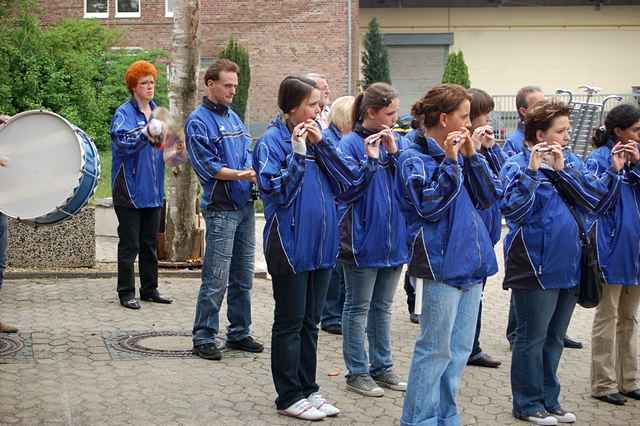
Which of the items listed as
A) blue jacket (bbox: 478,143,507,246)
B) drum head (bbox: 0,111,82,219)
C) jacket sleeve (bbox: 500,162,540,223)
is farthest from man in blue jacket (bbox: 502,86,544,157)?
Answer: drum head (bbox: 0,111,82,219)

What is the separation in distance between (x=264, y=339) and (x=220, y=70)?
7.26ft

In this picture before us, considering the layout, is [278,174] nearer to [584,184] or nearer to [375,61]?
[584,184]

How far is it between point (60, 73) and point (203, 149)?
2133 centimetres

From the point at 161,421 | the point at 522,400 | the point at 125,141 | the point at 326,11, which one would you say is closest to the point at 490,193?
the point at 522,400

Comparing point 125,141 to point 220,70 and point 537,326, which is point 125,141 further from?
point 537,326

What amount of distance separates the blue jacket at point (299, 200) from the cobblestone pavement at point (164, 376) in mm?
1016

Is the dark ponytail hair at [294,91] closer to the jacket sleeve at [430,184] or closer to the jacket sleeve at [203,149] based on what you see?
the jacket sleeve at [430,184]

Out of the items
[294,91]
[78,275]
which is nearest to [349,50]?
[78,275]

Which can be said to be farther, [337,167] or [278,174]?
[337,167]

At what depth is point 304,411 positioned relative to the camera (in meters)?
6.48

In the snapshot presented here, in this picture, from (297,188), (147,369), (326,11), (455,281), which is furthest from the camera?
(326,11)

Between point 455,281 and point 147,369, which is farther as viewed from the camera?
point 147,369

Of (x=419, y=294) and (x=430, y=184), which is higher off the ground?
(x=430, y=184)

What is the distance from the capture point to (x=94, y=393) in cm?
688
